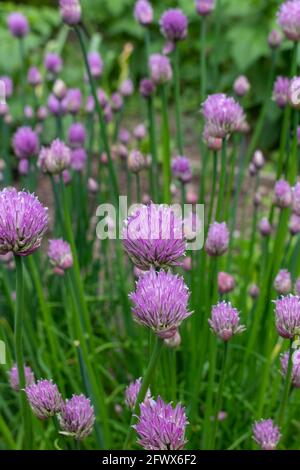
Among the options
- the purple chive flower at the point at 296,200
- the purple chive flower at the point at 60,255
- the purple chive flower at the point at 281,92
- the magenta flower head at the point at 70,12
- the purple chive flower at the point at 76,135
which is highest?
the magenta flower head at the point at 70,12

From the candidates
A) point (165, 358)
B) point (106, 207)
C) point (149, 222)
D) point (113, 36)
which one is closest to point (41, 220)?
point (149, 222)

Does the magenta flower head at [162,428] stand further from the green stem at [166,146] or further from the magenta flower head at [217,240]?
the green stem at [166,146]

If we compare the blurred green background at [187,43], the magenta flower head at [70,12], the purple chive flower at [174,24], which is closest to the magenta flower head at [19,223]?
the magenta flower head at [70,12]

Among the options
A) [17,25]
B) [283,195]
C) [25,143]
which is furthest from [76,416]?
[17,25]

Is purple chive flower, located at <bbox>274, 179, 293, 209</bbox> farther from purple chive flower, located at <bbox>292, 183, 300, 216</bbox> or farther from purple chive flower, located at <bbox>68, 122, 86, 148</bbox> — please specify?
purple chive flower, located at <bbox>68, 122, 86, 148</bbox>

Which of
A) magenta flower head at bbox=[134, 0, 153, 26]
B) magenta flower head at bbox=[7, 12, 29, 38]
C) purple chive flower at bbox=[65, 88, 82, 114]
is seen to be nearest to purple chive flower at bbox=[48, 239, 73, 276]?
magenta flower head at bbox=[134, 0, 153, 26]

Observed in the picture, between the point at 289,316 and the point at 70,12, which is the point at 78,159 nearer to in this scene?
the point at 70,12

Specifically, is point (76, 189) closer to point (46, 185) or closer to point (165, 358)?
point (165, 358)
